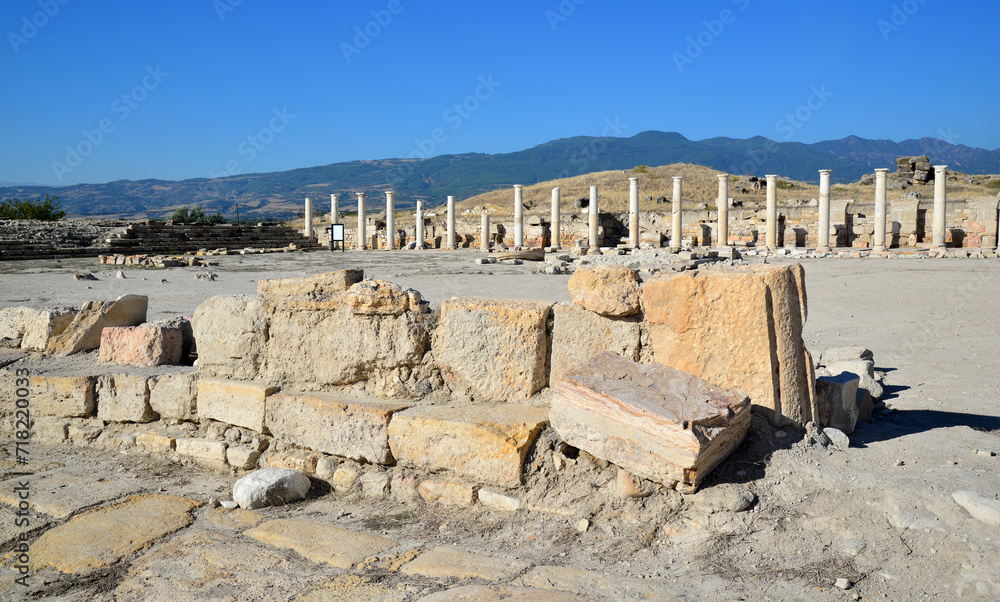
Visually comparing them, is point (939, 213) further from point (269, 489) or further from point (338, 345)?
point (269, 489)

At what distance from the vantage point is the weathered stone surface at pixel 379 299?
15.6 feet

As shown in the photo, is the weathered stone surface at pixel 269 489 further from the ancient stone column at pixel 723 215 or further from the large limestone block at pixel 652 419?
the ancient stone column at pixel 723 215

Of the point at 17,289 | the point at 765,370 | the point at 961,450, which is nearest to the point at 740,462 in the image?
the point at 765,370

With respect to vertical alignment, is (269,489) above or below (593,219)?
below

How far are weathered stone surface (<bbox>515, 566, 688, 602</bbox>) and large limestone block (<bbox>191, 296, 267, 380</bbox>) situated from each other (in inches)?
121

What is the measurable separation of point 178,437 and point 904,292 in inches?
525

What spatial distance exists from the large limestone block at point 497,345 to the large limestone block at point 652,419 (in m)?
0.61

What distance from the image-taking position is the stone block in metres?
5.00

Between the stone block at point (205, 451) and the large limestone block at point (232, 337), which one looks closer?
the stone block at point (205, 451)

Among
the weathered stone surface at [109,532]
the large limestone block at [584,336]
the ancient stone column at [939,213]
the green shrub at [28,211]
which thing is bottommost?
the weathered stone surface at [109,532]

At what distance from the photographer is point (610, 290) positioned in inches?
163

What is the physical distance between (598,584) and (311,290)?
306 cm

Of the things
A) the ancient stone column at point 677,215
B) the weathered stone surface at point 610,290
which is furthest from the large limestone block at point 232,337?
the ancient stone column at point 677,215

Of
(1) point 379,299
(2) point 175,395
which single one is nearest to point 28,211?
(2) point 175,395
